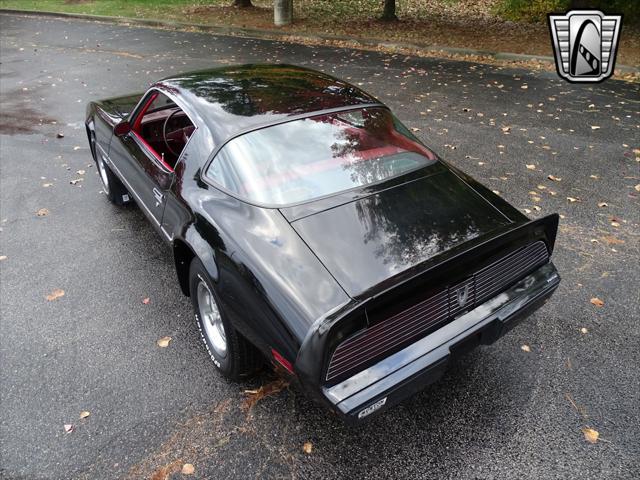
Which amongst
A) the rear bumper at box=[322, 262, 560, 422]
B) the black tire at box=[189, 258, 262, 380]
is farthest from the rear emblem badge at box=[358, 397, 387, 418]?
the black tire at box=[189, 258, 262, 380]

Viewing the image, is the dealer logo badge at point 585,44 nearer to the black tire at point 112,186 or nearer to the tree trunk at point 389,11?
the tree trunk at point 389,11

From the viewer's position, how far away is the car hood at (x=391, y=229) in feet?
7.52

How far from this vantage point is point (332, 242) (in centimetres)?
242

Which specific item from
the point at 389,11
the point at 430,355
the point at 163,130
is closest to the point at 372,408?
the point at 430,355

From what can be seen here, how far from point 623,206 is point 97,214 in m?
5.33

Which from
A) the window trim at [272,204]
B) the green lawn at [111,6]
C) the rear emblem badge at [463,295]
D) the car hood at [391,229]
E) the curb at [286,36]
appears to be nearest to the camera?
the car hood at [391,229]

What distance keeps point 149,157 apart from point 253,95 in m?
0.98

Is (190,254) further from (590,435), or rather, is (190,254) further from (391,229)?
(590,435)

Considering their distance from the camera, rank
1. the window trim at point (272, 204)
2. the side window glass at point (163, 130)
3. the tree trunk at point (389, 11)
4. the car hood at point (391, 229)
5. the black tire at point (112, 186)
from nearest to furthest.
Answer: the car hood at point (391, 229) → the window trim at point (272, 204) → the side window glass at point (163, 130) → the black tire at point (112, 186) → the tree trunk at point (389, 11)

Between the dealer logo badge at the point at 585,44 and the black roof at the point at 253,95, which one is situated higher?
the black roof at the point at 253,95

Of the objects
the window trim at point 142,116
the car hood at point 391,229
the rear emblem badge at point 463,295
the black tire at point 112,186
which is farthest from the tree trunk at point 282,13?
the rear emblem badge at point 463,295

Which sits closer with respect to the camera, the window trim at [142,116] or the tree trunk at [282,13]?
the window trim at [142,116]

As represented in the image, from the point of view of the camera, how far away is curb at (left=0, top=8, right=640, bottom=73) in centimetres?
1081

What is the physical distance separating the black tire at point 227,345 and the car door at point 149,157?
423 millimetres
